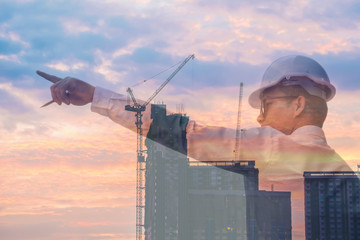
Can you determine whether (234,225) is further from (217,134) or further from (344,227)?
(217,134)

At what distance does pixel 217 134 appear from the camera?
220 centimetres

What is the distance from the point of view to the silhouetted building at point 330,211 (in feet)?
89.1

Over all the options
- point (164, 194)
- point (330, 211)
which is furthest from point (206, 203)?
point (330, 211)

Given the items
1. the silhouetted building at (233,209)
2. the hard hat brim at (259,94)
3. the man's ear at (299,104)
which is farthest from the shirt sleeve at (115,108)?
the silhouetted building at (233,209)

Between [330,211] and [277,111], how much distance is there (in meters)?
27.3

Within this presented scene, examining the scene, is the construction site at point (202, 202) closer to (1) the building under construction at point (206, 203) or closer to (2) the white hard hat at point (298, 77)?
(1) the building under construction at point (206, 203)

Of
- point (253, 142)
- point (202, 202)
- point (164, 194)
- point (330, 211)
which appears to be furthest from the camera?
point (202, 202)

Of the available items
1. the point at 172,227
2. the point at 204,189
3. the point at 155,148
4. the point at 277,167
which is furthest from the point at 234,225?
the point at 277,167

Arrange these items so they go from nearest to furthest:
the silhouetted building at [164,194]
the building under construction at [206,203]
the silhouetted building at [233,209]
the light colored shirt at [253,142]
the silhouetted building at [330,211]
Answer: the light colored shirt at [253,142]
the silhouetted building at [330,211]
the silhouetted building at [164,194]
the building under construction at [206,203]
the silhouetted building at [233,209]

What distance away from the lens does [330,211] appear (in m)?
28.0

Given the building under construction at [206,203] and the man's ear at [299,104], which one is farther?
the building under construction at [206,203]

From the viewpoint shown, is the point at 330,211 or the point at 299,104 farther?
the point at 330,211

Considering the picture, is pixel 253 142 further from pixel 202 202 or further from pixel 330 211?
pixel 202 202

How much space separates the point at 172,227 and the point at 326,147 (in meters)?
27.5
